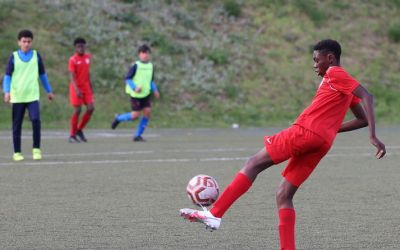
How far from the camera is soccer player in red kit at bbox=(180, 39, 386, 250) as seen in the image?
752 centimetres

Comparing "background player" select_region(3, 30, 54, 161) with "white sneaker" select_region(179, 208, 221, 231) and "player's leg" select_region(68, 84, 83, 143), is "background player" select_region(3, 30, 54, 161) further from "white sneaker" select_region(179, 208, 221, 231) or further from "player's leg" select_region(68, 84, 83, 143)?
"white sneaker" select_region(179, 208, 221, 231)

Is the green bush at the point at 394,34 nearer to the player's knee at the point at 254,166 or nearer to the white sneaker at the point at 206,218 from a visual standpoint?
the player's knee at the point at 254,166

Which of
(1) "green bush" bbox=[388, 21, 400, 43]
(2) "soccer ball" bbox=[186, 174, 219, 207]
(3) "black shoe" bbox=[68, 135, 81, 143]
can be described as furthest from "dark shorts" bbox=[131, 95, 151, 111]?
(1) "green bush" bbox=[388, 21, 400, 43]

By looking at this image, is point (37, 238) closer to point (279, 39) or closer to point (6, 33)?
point (6, 33)

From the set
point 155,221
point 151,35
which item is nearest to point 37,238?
point 155,221

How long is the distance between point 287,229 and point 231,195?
49 centimetres

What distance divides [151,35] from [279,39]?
4.80 meters

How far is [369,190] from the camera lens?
12305mm

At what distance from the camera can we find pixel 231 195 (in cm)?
771

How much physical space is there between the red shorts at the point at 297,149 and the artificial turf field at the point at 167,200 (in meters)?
0.76

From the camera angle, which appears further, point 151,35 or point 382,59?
point 382,59

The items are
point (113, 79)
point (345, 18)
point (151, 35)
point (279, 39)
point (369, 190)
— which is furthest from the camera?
point (345, 18)

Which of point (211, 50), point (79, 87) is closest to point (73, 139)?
point (79, 87)

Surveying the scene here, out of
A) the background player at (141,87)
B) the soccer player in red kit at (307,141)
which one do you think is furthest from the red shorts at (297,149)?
the background player at (141,87)
